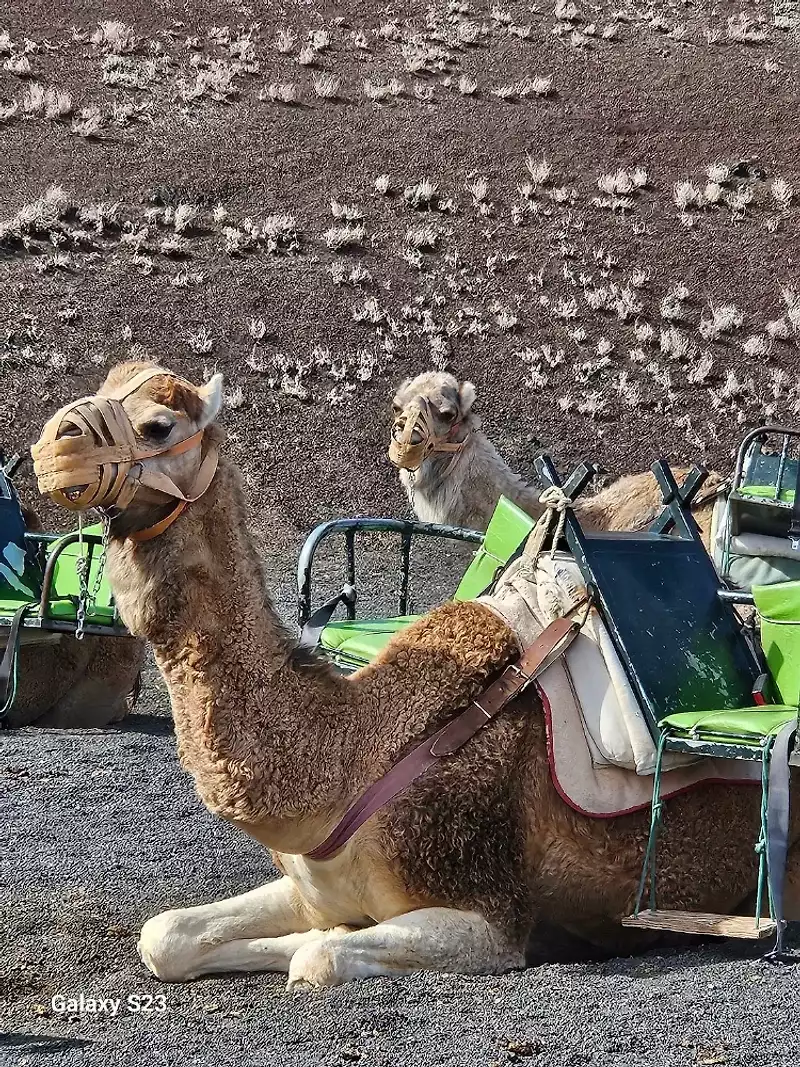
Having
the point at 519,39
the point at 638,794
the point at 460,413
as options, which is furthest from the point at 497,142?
the point at 638,794

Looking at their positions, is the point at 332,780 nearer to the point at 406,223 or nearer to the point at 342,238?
the point at 342,238

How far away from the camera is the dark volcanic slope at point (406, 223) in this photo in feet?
68.8

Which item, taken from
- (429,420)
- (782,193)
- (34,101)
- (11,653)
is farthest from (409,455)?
(34,101)

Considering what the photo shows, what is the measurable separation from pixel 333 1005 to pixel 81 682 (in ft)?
19.5

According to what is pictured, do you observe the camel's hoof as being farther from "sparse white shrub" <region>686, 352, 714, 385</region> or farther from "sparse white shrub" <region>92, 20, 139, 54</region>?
"sparse white shrub" <region>92, 20, 139, 54</region>

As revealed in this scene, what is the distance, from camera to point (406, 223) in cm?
2584

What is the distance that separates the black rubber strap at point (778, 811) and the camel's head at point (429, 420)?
5600mm

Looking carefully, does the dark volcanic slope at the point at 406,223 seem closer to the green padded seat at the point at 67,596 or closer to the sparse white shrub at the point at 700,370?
the sparse white shrub at the point at 700,370

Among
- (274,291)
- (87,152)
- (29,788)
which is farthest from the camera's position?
(87,152)

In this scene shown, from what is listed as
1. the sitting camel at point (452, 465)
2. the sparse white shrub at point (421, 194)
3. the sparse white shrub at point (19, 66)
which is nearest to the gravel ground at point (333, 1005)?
the sitting camel at point (452, 465)

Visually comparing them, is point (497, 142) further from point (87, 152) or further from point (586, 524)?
point (586, 524)

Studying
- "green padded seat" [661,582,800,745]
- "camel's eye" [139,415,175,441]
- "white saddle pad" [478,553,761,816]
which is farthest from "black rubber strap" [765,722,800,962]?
"camel's eye" [139,415,175,441]

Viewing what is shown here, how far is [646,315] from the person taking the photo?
23.8 metres

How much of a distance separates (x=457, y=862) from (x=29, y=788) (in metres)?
3.64
